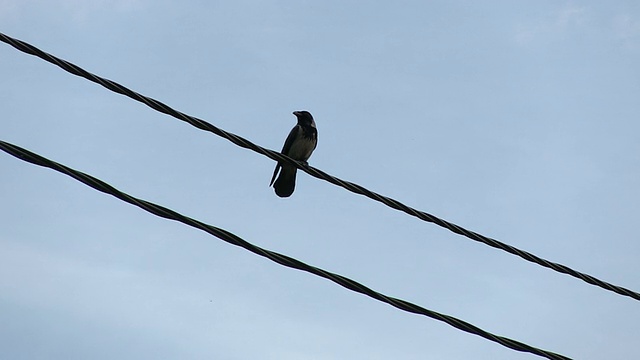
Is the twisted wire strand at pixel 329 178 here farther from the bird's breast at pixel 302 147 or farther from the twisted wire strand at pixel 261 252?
the bird's breast at pixel 302 147

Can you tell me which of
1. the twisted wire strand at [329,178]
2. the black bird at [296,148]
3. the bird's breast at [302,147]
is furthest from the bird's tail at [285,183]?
the twisted wire strand at [329,178]

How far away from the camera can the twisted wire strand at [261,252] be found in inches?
135

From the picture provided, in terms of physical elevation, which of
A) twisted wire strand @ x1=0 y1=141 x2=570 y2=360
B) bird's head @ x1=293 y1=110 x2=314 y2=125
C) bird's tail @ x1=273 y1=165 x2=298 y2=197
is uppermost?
bird's head @ x1=293 y1=110 x2=314 y2=125

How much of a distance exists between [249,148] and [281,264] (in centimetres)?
74

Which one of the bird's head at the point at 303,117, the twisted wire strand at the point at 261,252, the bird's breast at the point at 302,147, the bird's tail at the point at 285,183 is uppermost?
the bird's head at the point at 303,117

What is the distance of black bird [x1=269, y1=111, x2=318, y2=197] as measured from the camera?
1068 cm

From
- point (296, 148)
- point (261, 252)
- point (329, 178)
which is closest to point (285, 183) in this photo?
point (296, 148)

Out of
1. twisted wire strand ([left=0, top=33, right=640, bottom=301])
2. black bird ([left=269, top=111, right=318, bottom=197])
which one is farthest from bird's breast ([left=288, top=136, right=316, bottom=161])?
twisted wire strand ([left=0, top=33, right=640, bottom=301])

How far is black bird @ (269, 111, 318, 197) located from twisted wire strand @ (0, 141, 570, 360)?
6239 mm

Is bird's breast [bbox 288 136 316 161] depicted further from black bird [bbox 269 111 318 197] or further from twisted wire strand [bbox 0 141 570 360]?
twisted wire strand [bbox 0 141 570 360]

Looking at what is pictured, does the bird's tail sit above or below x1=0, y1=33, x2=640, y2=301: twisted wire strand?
above

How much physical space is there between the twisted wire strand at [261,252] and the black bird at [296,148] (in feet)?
20.5

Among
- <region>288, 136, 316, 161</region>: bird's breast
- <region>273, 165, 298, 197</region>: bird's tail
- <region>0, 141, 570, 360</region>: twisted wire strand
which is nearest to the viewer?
<region>0, 141, 570, 360</region>: twisted wire strand

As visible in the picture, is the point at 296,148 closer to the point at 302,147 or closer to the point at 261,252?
the point at 302,147
